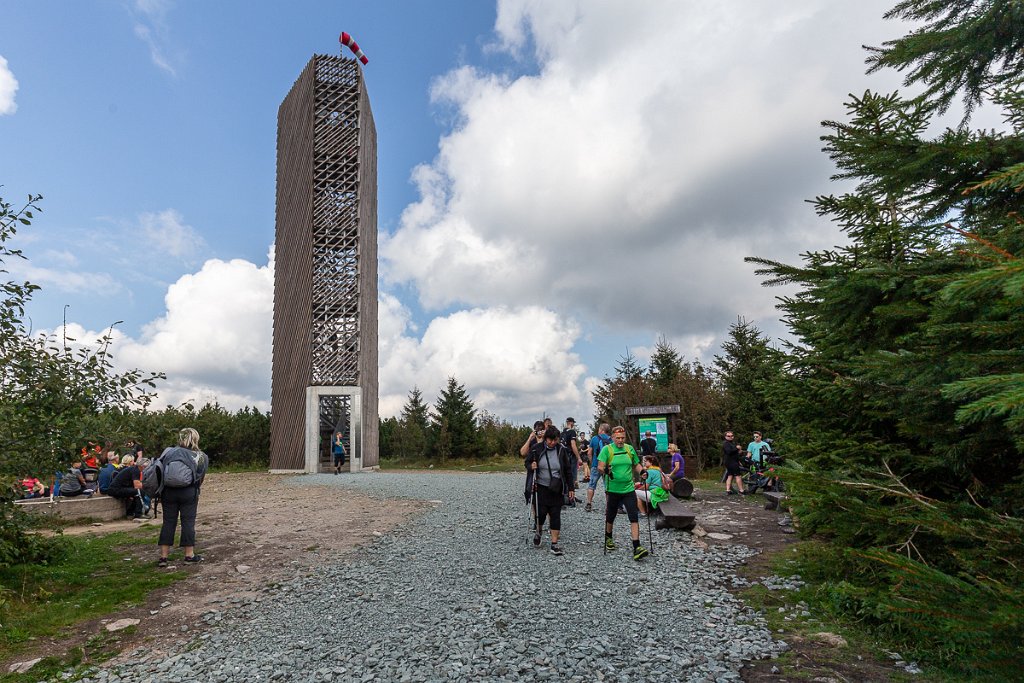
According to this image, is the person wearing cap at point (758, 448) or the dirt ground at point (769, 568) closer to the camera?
the dirt ground at point (769, 568)

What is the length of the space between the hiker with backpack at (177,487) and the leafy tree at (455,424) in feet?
88.6

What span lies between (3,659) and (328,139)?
1130 inches

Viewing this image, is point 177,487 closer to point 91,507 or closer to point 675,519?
point 91,507

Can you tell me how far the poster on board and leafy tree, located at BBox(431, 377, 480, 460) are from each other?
18.9 m

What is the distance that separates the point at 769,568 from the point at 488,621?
15.0 feet

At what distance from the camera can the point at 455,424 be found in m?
35.7

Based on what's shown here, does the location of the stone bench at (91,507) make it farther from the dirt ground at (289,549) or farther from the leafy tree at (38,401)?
the leafy tree at (38,401)

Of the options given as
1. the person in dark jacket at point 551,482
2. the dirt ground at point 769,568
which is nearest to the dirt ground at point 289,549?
the dirt ground at point 769,568

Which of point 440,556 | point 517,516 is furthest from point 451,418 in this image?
point 440,556

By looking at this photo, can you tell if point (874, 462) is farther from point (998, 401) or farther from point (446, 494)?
point (446, 494)

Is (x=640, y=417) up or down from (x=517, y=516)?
up

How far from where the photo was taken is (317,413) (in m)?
27.2

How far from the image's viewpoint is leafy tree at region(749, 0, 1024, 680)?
305 cm

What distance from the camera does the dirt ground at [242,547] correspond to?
20.7 ft
